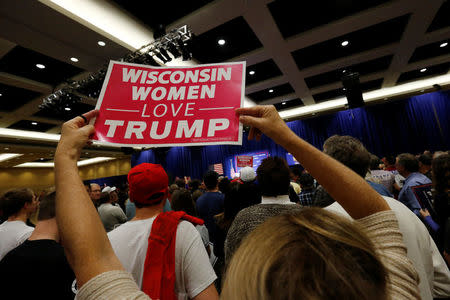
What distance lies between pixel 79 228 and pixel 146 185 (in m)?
0.87

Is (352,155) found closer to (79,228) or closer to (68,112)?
(79,228)

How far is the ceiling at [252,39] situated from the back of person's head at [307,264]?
14.1 ft

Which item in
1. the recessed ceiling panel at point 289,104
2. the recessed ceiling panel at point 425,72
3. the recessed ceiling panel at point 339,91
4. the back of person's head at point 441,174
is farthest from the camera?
the recessed ceiling panel at point 289,104

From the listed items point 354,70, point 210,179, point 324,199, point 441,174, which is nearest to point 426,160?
point 441,174

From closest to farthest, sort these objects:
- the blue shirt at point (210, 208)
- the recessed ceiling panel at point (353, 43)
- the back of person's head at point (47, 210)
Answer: the back of person's head at point (47, 210) < the blue shirt at point (210, 208) < the recessed ceiling panel at point (353, 43)

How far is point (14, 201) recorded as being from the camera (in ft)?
7.56

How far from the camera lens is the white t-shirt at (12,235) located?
6.78ft

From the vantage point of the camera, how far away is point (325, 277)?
1.06 ft

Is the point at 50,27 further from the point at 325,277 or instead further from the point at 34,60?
the point at 325,277

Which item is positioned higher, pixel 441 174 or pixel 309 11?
pixel 309 11

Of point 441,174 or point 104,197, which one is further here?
point 104,197

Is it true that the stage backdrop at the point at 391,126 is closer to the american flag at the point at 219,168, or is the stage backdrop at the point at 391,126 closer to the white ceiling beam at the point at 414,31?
the american flag at the point at 219,168

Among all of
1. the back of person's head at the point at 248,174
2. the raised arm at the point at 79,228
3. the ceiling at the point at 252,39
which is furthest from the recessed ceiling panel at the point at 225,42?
the raised arm at the point at 79,228

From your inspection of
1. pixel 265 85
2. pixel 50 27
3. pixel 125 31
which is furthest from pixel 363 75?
pixel 50 27
